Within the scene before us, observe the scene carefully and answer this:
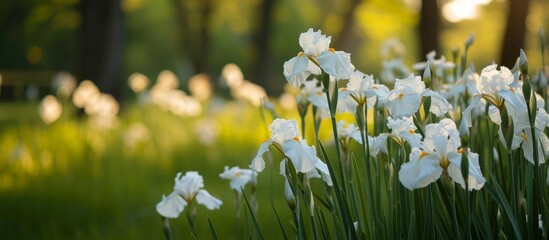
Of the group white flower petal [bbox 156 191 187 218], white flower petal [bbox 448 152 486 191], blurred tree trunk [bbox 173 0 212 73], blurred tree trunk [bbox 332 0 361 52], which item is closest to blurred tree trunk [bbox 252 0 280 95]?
blurred tree trunk [bbox 332 0 361 52]

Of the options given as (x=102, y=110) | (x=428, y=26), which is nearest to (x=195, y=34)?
(x=428, y=26)

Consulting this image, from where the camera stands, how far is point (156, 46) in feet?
72.2

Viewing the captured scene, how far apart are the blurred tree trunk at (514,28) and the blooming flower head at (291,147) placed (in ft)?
15.0

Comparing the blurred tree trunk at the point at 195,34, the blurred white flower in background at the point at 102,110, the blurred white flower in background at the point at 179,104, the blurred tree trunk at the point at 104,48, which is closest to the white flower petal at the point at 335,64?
the blurred white flower in background at the point at 102,110

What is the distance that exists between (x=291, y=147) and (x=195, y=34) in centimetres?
2133

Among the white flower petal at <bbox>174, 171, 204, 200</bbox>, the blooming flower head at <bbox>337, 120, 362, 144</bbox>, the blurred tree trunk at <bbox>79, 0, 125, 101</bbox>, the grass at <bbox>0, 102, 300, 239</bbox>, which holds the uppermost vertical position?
the blurred tree trunk at <bbox>79, 0, 125, 101</bbox>

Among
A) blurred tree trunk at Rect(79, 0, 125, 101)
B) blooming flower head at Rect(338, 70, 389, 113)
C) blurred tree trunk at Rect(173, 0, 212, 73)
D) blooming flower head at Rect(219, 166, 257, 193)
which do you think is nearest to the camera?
blooming flower head at Rect(338, 70, 389, 113)

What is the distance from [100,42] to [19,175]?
4.23 metres

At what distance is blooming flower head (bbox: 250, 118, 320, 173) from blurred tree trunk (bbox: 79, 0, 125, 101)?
7.78m

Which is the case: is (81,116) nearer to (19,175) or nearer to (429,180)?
(19,175)

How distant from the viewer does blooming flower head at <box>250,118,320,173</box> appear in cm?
151

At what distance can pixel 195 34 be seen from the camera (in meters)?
22.5

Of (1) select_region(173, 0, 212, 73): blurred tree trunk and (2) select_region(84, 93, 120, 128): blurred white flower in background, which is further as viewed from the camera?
(1) select_region(173, 0, 212, 73): blurred tree trunk

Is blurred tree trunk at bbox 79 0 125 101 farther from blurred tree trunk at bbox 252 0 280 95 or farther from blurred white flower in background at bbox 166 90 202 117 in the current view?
blurred tree trunk at bbox 252 0 280 95
